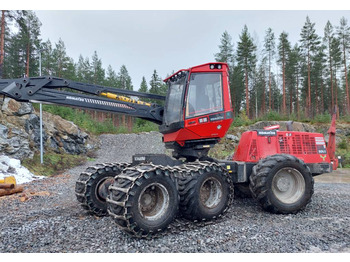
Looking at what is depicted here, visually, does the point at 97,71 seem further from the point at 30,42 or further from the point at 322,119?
the point at 322,119

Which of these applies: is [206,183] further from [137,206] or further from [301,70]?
[301,70]

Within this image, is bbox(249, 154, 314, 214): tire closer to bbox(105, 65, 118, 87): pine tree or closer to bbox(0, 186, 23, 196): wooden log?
bbox(0, 186, 23, 196): wooden log

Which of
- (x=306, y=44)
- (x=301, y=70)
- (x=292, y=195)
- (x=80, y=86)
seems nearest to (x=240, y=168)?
(x=292, y=195)

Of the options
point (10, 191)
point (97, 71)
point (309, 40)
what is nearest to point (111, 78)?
point (97, 71)

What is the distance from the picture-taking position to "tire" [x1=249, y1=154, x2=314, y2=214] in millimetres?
5441

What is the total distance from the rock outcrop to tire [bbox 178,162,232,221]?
342 inches

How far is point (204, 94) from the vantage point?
5.71m

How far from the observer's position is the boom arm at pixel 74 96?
4996 mm

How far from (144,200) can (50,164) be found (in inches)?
468

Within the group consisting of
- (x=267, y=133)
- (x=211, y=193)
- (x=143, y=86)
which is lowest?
(x=211, y=193)

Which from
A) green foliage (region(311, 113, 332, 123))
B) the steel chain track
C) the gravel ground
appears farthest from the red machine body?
green foliage (region(311, 113, 332, 123))

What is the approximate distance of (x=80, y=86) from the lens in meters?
5.57

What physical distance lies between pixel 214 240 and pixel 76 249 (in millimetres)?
2029

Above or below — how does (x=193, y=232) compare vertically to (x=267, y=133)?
below
